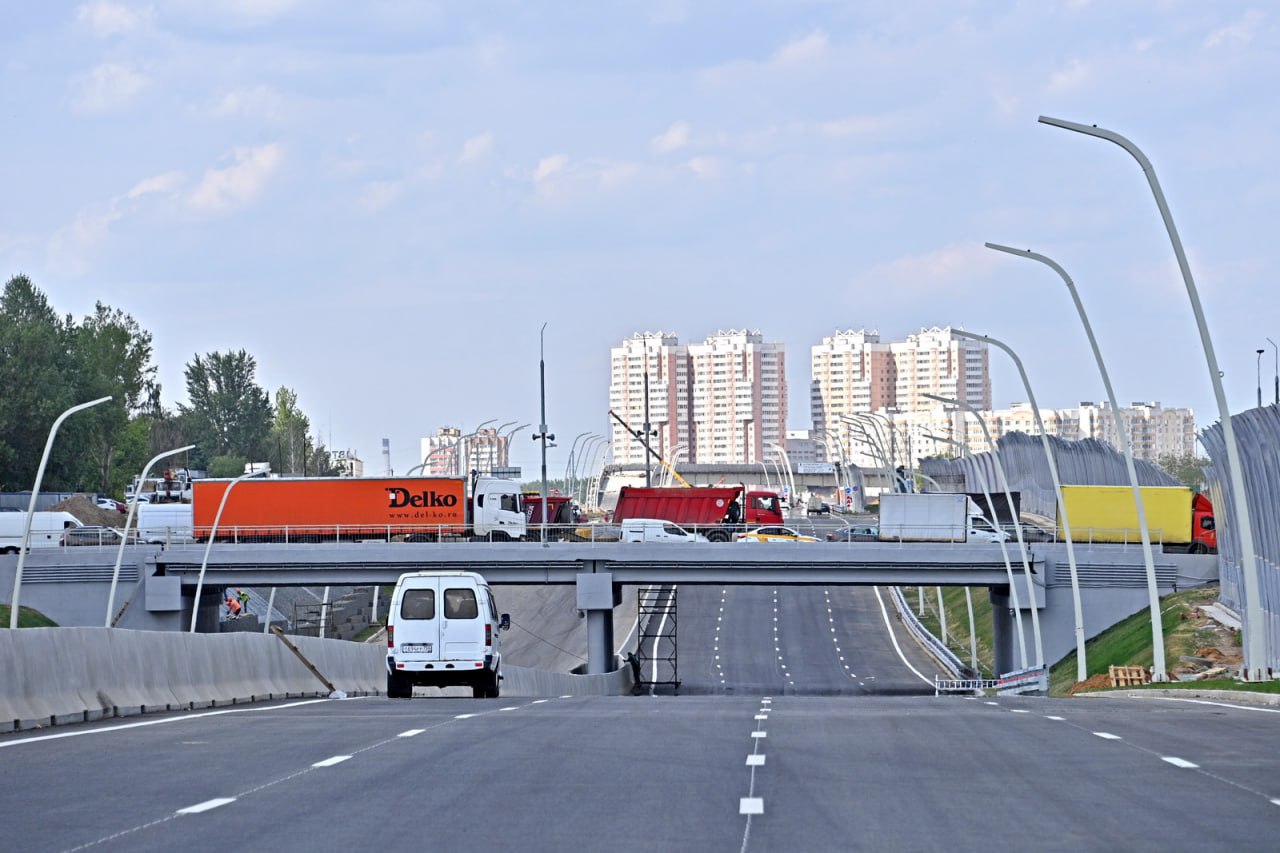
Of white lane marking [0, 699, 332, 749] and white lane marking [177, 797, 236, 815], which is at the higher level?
white lane marking [177, 797, 236, 815]

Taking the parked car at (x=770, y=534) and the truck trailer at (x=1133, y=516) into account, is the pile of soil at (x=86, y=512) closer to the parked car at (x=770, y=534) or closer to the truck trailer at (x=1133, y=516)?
the parked car at (x=770, y=534)

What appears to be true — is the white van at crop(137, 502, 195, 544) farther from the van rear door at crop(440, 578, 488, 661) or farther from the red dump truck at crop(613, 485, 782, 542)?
the van rear door at crop(440, 578, 488, 661)

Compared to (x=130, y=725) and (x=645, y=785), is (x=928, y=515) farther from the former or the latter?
(x=645, y=785)

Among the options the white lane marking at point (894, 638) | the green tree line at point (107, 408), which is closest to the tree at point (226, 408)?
the green tree line at point (107, 408)

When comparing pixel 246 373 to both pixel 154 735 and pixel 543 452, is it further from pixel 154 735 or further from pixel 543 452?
pixel 154 735

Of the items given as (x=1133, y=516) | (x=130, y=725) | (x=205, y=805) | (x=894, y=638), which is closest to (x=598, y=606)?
(x=1133, y=516)

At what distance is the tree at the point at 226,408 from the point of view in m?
186

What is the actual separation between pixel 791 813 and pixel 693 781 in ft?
7.12

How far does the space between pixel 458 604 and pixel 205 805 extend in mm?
20665

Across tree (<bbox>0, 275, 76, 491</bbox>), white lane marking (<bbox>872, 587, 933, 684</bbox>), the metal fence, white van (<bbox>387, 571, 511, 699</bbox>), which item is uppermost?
tree (<bbox>0, 275, 76, 491</bbox>)

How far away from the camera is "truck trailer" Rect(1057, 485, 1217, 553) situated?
258 feet

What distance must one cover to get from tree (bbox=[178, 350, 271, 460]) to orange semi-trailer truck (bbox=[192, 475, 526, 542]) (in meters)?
107

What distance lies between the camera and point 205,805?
38.6 ft

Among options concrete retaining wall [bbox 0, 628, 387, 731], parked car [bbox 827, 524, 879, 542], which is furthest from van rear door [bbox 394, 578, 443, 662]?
parked car [bbox 827, 524, 879, 542]
